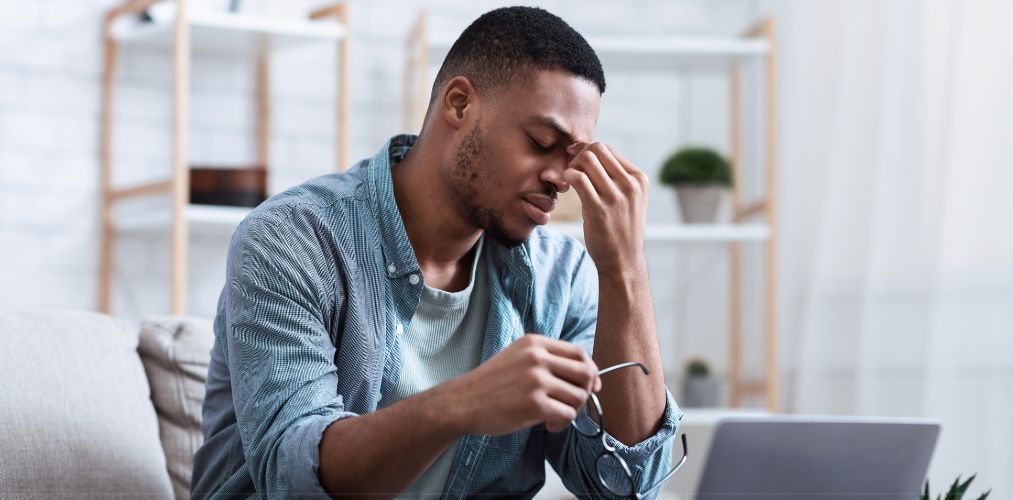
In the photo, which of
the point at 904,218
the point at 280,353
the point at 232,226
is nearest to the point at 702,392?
the point at 904,218

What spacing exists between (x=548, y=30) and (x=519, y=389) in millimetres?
675

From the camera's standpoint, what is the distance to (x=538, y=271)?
172 cm

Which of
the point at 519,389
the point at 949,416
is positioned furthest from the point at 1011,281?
the point at 519,389

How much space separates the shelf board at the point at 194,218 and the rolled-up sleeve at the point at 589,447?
1.17 metres

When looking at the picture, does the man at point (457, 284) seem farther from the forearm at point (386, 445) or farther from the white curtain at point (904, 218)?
the white curtain at point (904, 218)

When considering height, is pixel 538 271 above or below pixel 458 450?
above

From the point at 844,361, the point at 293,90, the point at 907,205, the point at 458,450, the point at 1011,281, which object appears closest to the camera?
the point at 458,450

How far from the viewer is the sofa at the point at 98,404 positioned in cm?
160

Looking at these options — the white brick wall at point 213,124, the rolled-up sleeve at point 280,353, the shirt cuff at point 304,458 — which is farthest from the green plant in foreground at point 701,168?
the shirt cuff at point 304,458

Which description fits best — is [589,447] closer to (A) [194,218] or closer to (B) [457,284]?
(B) [457,284]

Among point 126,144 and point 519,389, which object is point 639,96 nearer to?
point 126,144

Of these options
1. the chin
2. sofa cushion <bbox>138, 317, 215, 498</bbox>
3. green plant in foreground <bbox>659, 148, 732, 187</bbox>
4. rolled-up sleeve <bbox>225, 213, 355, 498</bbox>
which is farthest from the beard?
green plant in foreground <bbox>659, 148, 732, 187</bbox>

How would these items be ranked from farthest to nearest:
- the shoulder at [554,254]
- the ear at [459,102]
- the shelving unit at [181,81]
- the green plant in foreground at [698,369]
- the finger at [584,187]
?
the green plant in foreground at [698,369] < the shelving unit at [181,81] < the shoulder at [554,254] < the ear at [459,102] < the finger at [584,187]

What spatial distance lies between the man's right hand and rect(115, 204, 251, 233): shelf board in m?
1.69
